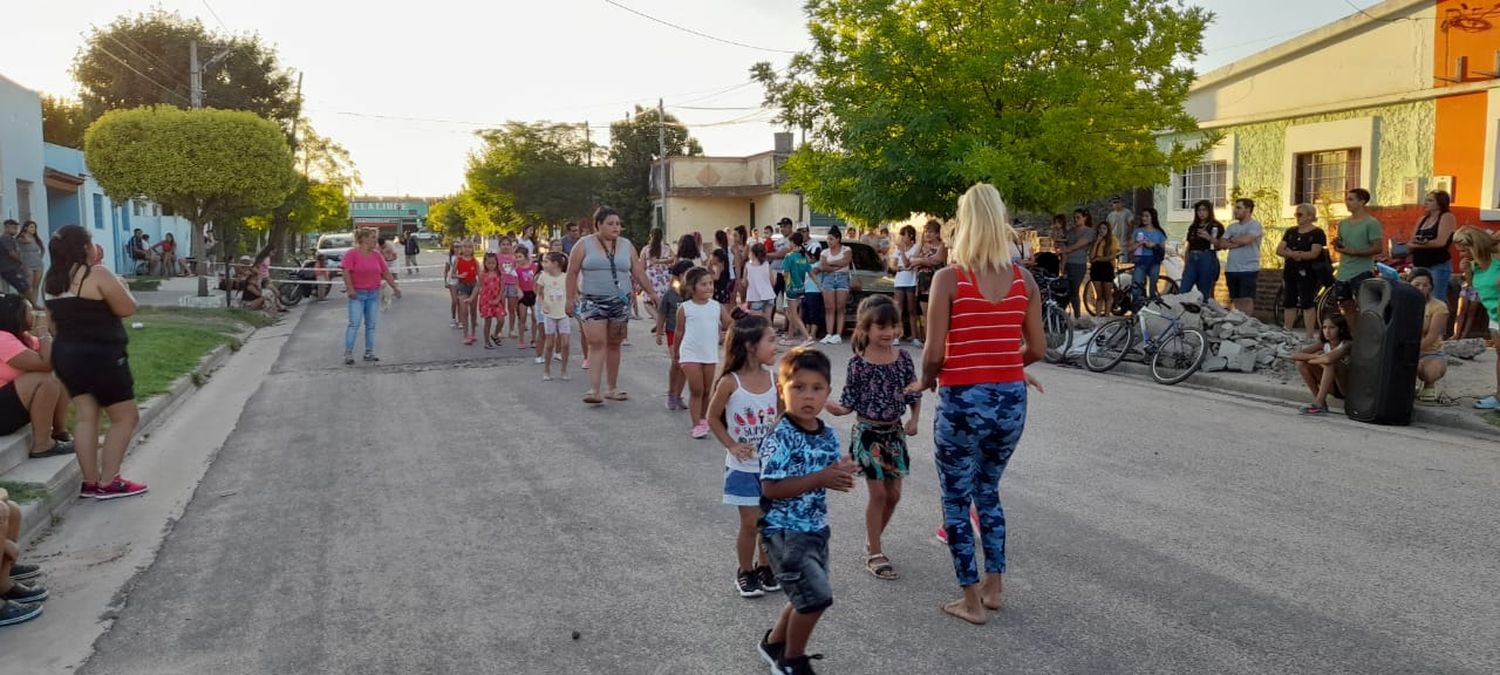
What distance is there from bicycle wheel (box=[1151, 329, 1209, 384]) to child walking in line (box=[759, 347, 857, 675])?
886cm

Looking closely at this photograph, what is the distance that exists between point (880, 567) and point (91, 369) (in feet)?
16.6

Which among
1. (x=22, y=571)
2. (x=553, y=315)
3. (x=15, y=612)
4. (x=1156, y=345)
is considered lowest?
(x=15, y=612)

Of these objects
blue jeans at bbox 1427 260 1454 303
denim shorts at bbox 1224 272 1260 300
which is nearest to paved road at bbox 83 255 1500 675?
blue jeans at bbox 1427 260 1454 303

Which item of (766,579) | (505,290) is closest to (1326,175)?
(505,290)

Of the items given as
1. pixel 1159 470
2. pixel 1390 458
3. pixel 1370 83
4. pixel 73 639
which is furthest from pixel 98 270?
pixel 1370 83

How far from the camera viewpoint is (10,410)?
7.69 m

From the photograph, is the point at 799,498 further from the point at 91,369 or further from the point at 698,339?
the point at 91,369

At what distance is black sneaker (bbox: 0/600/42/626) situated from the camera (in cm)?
478

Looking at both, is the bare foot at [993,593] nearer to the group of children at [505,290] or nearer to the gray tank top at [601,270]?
the gray tank top at [601,270]

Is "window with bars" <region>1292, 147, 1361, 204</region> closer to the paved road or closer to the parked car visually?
the paved road

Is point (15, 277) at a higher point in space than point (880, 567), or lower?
higher

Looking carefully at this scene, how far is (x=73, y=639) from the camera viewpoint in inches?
182

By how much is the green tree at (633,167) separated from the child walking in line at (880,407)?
5699cm

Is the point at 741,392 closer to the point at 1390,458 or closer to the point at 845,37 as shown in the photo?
the point at 1390,458
